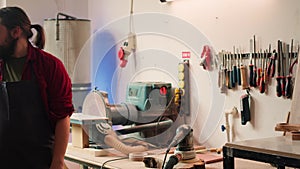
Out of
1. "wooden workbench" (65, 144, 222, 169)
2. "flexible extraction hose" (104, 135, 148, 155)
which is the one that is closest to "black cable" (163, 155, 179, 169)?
"wooden workbench" (65, 144, 222, 169)

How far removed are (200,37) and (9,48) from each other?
4.28 feet

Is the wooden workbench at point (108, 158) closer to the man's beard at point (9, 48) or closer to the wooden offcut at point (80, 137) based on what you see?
the wooden offcut at point (80, 137)

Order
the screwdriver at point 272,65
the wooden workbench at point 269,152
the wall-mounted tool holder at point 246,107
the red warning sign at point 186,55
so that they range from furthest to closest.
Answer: the red warning sign at point 186,55 → the wall-mounted tool holder at point 246,107 → the screwdriver at point 272,65 → the wooden workbench at point 269,152

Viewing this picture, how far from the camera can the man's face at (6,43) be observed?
165cm

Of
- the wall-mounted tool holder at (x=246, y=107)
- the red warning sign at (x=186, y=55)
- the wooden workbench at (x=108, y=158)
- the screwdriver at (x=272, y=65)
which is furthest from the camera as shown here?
the red warning sign at (x=186, y=55)

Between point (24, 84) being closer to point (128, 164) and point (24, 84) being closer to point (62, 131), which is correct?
point (62, 131)

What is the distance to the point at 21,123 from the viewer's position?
1.70 m

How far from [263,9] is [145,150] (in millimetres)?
1005

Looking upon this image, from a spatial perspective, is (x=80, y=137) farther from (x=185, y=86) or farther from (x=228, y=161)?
(x=228, y=161)

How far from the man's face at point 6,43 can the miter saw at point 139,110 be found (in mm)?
776

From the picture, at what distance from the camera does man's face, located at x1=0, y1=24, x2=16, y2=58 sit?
1.65 m

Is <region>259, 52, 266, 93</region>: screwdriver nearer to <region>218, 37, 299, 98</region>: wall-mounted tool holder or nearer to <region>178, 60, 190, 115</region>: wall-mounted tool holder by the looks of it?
<region>218, 37, 299, 98</region>: wall-mounted tool holder

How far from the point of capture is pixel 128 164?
2070 mm

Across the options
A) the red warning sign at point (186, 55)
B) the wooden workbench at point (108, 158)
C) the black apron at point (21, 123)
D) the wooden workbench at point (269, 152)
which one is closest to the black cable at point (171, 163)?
the wooden workbench at point (108, 158)
